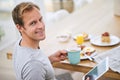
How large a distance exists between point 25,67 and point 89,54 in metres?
0.61

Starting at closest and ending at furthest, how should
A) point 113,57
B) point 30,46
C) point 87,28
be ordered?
point 30,46 < point 113,57 < point 87,28

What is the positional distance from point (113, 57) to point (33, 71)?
68 cm

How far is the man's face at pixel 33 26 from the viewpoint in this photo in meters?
1.39

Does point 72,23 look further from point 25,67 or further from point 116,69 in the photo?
point 25,67

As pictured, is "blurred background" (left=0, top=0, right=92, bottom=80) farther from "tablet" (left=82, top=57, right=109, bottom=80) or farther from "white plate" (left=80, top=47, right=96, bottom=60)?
"tablet" (left=82, top=57, right=109, bottom=80)

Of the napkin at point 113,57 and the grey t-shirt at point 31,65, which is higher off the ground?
the grey t-shirt at point 31,65

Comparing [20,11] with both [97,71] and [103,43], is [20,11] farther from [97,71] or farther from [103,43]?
[103,43]

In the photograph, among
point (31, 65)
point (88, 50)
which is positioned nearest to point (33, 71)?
point (31, 65)

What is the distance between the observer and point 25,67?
1.36m

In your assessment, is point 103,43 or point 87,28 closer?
point 103,43

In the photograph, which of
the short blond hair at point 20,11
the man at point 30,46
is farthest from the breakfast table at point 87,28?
the short blond hair at point 20,11

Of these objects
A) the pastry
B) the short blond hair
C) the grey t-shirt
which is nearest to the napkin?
the pastry

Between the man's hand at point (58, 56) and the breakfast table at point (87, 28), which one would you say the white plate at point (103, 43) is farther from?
the man's hand at point (58, 56)

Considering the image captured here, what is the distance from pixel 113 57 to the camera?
5.75ft
